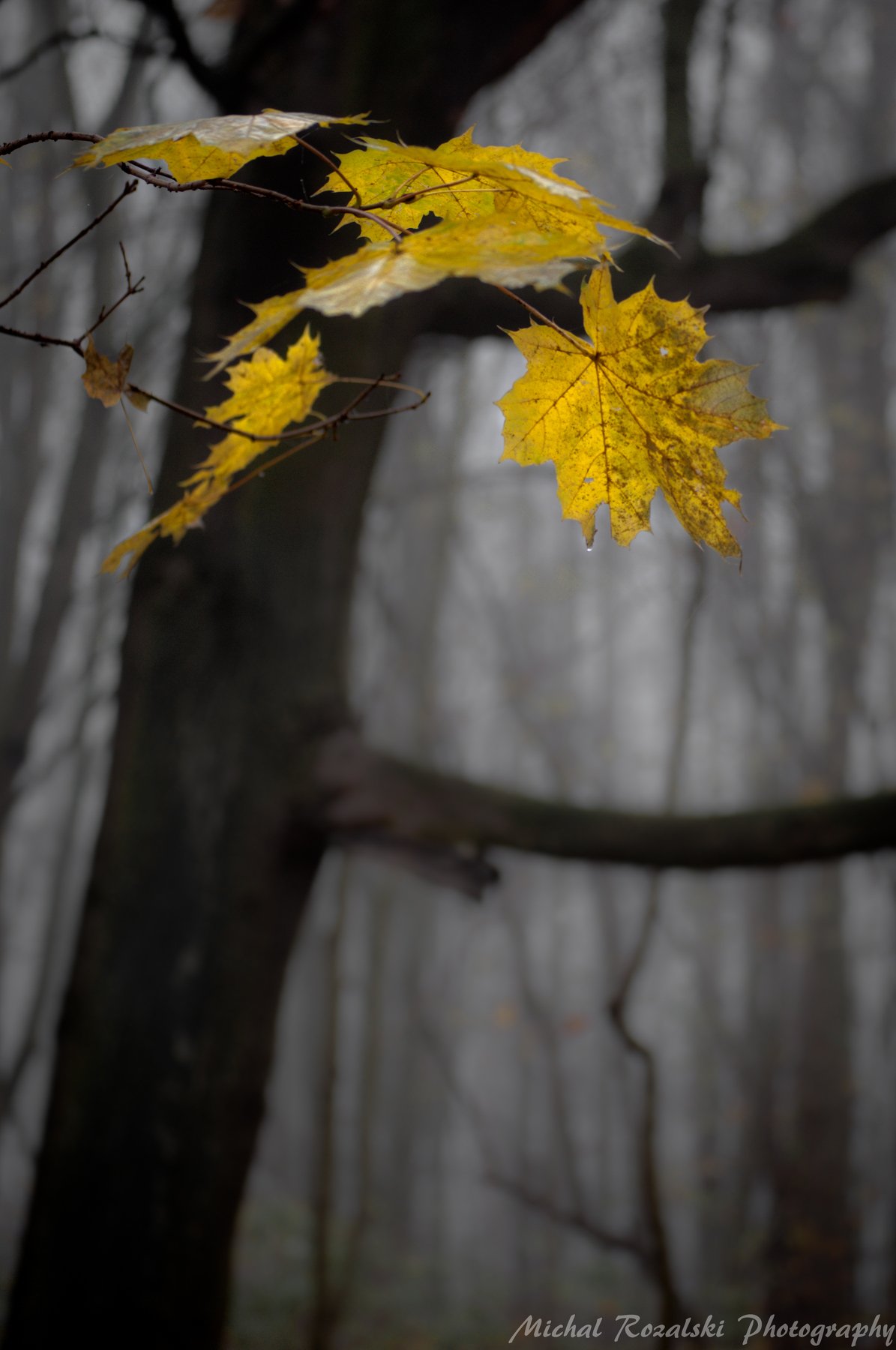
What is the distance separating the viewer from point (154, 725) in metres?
2.11

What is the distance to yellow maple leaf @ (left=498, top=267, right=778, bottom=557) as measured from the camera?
75cm

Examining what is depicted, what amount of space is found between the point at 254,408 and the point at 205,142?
0.31 metres

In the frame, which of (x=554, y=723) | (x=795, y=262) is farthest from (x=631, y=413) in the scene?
(x=554, y=723)

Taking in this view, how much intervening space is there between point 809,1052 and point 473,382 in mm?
7579

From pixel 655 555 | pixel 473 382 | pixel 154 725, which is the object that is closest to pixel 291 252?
pixel 154 725

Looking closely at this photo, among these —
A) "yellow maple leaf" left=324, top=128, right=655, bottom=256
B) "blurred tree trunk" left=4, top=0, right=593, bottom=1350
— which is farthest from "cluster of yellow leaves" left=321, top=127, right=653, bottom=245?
"blurred tree trunk" left=4, top=0, right=593, bottom=1350

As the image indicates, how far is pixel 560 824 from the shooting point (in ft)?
6.63

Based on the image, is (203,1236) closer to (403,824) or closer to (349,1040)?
(403,824)

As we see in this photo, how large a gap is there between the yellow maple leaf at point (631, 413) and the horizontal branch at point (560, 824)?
1.28 m

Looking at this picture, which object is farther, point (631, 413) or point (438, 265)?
point (631, 413)

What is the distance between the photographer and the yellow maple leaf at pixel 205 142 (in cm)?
56

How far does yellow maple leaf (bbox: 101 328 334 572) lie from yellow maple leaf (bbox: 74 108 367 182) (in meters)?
0.19

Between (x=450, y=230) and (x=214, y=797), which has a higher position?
(x=450, y=230)

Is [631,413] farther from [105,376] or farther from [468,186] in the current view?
[105,376]
